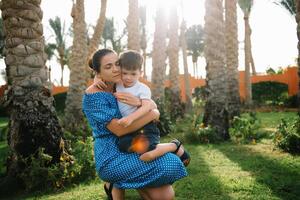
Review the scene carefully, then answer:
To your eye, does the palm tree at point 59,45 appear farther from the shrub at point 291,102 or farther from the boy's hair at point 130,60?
the boy's hair at point 130,60

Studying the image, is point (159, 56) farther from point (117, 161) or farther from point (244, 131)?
point (117, 161)

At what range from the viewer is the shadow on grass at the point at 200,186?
17.6ft

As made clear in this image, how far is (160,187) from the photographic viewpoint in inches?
132

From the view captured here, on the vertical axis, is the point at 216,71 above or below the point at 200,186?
above

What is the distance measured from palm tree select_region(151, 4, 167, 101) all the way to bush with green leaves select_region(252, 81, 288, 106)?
12.4 meters

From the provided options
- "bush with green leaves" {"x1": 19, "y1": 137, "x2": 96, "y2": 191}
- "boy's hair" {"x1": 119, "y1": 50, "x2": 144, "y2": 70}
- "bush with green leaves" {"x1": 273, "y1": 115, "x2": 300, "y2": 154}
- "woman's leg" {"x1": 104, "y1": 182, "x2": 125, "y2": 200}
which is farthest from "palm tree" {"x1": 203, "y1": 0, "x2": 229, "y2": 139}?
"boy's hair" {"x1": 119, "y1": 50, "x2": 144, "y2": 70}

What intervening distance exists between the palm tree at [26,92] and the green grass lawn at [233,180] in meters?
0.72

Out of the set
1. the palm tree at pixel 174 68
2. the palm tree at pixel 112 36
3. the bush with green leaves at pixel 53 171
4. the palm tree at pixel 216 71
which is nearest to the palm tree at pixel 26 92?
the bush with green leaves at pixel 53 171

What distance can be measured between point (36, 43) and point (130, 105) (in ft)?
12.6

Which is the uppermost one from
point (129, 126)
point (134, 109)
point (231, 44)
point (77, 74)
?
point (231, 44)

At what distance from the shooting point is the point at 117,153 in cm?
340

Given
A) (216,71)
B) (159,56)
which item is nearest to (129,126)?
(216,71)

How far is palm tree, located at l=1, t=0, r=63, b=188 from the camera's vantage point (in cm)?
636

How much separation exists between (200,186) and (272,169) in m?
1.62
